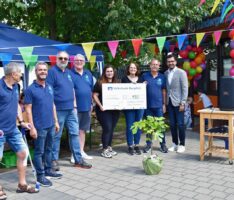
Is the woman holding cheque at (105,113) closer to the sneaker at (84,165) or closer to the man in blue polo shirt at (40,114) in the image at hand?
the sneaker at (84,165)

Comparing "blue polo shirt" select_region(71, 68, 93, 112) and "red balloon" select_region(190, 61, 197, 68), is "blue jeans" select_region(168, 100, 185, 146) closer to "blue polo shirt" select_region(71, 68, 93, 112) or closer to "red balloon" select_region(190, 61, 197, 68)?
"blue polo shirt" select_region(71, 68, 93, 112)

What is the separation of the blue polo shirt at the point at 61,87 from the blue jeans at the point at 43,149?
613 mm

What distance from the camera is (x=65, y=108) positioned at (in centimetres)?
575

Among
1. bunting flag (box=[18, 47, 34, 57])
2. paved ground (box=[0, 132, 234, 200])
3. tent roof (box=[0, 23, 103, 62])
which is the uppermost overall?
tent roof (box=[0, 23, 103, 62])

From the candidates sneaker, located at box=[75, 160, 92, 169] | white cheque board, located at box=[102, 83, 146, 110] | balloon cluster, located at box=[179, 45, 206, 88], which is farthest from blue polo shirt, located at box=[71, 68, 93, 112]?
balloon cluster, located at box=[179, 45, 206, 88]

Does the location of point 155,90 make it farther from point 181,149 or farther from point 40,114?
point 40,114

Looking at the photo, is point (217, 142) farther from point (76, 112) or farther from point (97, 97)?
point (76, 112)

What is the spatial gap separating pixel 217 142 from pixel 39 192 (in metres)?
4.64

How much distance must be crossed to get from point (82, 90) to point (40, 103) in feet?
4.74

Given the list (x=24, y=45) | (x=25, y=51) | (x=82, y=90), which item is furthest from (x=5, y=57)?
(x=82, y=90)

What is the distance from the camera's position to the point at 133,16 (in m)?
8.30

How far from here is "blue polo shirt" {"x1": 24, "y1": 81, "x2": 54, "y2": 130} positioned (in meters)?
4.90

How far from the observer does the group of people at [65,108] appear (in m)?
4.64

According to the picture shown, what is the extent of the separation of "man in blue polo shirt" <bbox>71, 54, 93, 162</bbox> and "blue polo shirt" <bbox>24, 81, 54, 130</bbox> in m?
1.23
